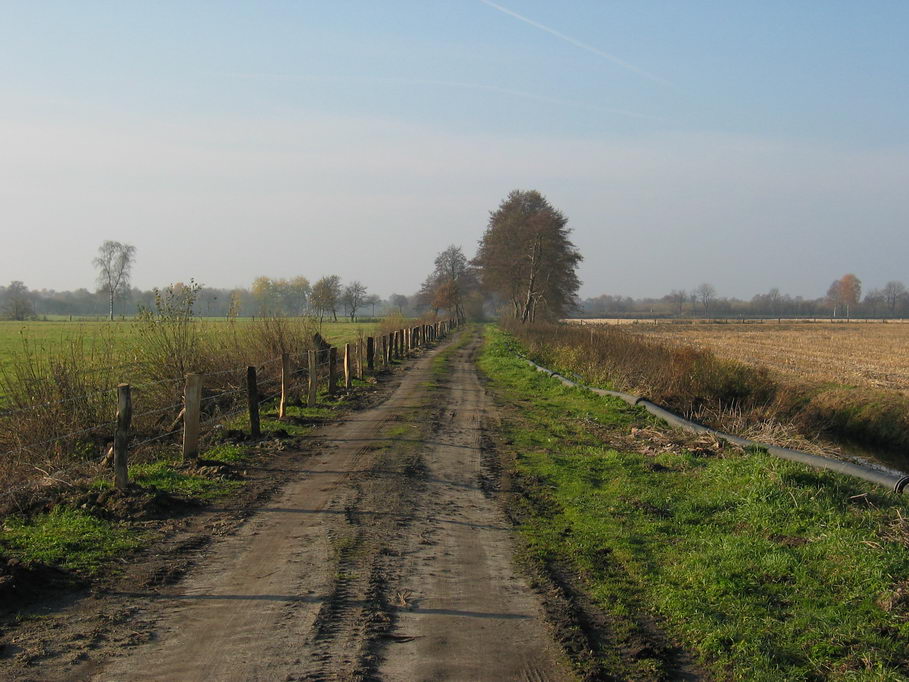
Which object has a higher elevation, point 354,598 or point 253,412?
point 253,412

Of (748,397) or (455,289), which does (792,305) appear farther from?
(748,397)

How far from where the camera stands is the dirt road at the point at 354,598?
4.30 metres

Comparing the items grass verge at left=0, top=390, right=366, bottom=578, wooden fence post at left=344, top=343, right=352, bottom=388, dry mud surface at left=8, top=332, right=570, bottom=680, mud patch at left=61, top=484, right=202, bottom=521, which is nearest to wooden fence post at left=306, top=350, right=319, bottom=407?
wooden fence post at left=344, top=343, right=352, bottom=388

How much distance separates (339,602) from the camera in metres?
5.26

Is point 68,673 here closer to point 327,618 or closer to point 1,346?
point 327,618

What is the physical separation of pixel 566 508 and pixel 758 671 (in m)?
3.90

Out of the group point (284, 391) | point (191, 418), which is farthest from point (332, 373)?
point (191, 418)

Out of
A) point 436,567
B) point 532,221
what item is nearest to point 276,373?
point 436,567

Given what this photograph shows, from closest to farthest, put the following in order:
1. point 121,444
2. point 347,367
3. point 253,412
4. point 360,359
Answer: point 121,444 → point 253,412 → point 347,367 → point 360,359

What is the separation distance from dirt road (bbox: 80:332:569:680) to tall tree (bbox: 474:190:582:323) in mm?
44199

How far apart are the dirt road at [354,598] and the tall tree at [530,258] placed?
44.2m

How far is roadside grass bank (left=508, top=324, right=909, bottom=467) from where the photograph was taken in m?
16.6

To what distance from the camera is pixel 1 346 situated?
1377 inches

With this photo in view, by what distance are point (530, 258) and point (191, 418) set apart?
43.9 meters
